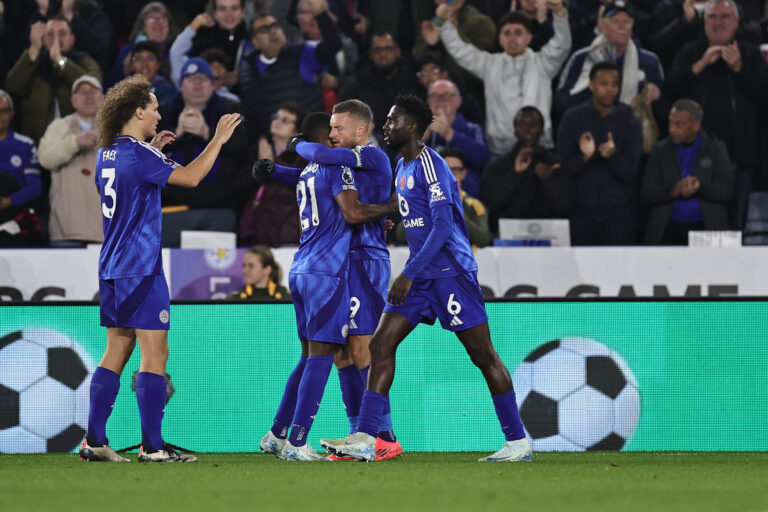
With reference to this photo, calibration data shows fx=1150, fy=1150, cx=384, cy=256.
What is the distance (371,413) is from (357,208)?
1.27 m

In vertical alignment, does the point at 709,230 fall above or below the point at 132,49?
below

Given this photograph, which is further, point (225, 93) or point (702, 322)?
point (225, 93)

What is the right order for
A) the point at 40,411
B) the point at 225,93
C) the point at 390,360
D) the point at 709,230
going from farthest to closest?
the point at 225,93 → the point at 709,230 → the point at 40,411 → the point at 390,360

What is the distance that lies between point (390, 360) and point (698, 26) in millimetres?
7422

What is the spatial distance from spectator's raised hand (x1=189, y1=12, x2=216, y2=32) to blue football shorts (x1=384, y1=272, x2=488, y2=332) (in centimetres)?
688

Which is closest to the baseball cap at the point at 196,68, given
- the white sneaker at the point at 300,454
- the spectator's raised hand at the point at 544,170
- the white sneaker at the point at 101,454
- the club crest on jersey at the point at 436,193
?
the spectator's raised hand at the point at 544,170

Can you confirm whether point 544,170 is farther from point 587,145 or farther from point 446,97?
point 446,97

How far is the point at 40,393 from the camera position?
330 inches

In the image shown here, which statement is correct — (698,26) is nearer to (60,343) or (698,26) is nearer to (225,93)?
(225,93)

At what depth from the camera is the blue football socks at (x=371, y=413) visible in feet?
21.9

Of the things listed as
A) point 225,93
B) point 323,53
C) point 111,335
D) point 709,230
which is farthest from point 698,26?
point 111,335

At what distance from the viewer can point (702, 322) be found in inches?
332

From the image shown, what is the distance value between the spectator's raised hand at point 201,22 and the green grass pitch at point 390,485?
676 cm

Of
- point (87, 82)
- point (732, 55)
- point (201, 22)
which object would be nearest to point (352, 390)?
point (87, 82)
